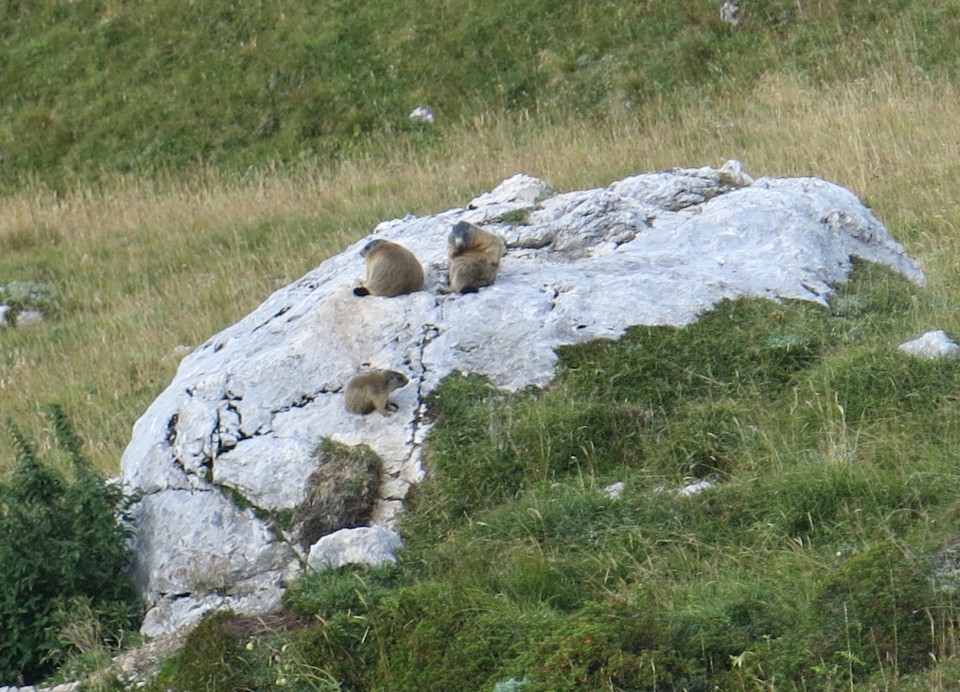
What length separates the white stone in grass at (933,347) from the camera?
22.7ft

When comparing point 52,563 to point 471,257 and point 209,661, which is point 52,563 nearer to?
point 209,661

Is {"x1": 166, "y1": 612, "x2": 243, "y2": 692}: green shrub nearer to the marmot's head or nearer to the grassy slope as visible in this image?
the grassy slope

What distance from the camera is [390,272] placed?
7781 millimetres

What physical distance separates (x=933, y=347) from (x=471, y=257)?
9.76 feet

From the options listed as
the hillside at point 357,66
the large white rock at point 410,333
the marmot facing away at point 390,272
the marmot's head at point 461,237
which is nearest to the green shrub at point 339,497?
the large white rock at point 410,333

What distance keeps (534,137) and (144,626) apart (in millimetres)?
12166

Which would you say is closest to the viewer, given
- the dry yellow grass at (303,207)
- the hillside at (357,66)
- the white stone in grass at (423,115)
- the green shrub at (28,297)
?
the dry yellow grass at (303,207)

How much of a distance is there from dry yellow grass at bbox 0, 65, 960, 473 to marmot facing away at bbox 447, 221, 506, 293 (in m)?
3.46

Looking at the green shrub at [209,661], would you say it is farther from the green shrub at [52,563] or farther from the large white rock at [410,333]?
the green shrub at [52,563]

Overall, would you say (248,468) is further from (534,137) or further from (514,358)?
(534,137)

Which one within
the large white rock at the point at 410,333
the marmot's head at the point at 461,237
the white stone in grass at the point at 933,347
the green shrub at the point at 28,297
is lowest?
the green shrub at the point at 28,297

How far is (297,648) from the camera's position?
538 centimetres

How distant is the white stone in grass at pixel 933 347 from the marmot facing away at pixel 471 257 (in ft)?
8.78

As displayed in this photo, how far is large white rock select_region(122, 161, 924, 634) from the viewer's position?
662 cm
